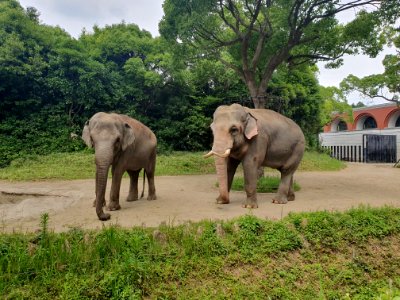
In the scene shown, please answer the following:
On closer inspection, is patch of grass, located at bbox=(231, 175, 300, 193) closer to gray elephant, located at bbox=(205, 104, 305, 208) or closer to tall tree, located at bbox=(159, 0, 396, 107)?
gray elephant, located at bbox=(205, 104, 305, 208)

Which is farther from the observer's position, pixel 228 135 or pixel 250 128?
pixel 250 128

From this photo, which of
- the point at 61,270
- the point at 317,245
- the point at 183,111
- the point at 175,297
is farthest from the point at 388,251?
the point at 183,111

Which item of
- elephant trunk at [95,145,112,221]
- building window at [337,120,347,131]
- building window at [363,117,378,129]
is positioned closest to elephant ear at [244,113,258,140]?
elephant trunk at [95,145,112,221]

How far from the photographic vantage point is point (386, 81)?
17953mm

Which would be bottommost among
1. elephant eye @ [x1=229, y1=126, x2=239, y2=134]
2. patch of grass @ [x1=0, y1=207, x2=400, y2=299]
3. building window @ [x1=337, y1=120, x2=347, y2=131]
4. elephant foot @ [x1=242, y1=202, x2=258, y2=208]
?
patch of grass @ [x1=0, y1=207, x2=400, y2=299]

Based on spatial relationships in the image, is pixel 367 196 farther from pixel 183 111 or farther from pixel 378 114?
pixel 378 114

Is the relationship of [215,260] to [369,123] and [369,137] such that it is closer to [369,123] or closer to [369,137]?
[369,137]

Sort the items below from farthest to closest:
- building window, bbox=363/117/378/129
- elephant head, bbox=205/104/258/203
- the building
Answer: building window, bbox=363/117/378/129 → the building → elephant head, bbox=205/104/258/203

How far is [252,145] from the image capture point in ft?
19.5

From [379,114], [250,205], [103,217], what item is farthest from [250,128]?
[379,114]

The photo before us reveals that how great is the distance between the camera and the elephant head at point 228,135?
219 inches

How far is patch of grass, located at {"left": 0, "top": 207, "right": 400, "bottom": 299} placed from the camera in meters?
3.28

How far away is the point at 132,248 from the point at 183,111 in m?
15.3

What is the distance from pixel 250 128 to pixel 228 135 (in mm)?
499
